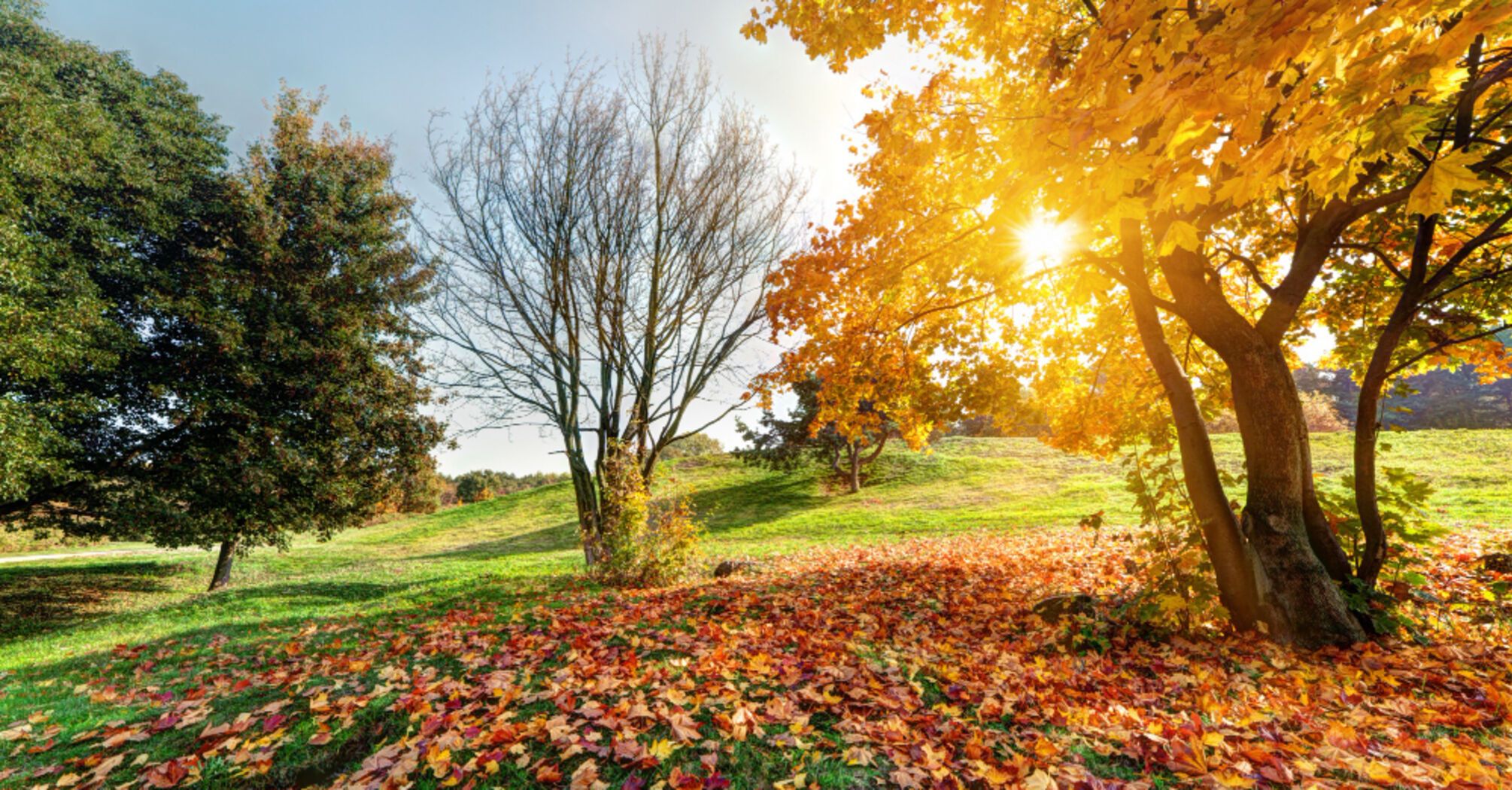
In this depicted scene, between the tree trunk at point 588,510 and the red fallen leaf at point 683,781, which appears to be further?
the tree trunk at point 588,510

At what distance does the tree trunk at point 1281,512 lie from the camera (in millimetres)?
4715

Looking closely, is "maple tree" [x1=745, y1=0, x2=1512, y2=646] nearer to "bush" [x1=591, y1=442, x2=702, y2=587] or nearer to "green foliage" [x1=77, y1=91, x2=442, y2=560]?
"bush" [x1=591, y1=442, x2=702, y2=587]

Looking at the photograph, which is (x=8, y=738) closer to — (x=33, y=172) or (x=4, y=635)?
(x=4, y=635)

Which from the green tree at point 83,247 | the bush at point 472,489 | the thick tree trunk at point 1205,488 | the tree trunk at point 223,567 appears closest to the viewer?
the thick tree trunk at point 1205,488

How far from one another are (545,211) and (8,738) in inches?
335

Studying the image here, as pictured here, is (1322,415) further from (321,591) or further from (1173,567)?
(321,591)

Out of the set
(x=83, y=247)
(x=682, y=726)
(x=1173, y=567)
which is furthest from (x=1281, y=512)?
(x=83, y=247)

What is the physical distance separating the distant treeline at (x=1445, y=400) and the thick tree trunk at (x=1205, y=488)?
4085 centimetres

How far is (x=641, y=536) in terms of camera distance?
9031 millimetres

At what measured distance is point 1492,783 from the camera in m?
2.50

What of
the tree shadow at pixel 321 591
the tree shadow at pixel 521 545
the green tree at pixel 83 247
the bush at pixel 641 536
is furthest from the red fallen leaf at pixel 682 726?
the tree shadow at pixel 521 545

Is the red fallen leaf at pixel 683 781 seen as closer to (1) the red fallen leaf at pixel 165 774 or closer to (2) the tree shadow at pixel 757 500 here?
(1) the red fallen leaf at pixel 165 774

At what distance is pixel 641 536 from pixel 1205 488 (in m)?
7.46

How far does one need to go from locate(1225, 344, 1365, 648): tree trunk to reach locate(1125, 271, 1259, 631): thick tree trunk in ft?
0.42
